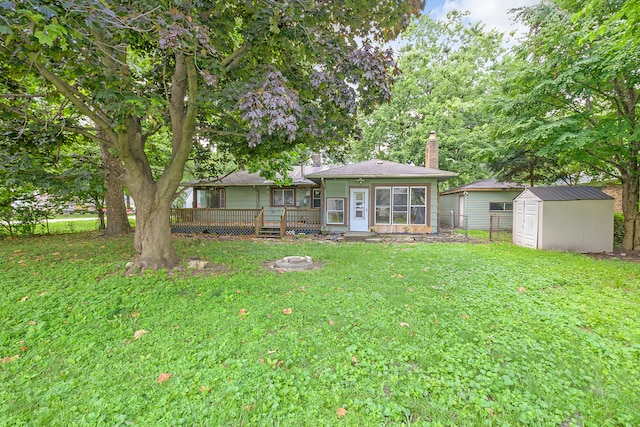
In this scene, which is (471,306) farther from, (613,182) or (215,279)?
(613,182)

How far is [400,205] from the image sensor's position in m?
12.0

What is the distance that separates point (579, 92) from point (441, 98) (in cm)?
1217

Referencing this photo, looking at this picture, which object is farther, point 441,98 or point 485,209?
point 441,98

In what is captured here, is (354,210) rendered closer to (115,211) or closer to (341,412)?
(115,211)

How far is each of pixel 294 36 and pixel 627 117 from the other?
9.30 metres

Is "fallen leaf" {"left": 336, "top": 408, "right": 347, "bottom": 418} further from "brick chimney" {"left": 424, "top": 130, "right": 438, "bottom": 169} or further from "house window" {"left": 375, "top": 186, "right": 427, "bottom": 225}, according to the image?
"brick chimney" {"left": 424, "top": 130, "right": 438, "bottom": 169}

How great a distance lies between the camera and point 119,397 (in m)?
2.27

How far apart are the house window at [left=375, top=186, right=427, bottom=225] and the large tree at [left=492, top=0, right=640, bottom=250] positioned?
3.97 meters

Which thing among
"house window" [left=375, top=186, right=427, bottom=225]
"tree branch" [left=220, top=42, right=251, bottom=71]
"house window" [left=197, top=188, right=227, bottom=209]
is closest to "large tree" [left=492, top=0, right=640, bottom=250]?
"house window" [left=375, top=186, right=427, bottom=225]

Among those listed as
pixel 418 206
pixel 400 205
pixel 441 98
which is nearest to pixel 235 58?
pixel 400 205

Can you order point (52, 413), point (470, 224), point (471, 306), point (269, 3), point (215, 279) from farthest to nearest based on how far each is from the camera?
1. point (470, 224)
2. point (215, 279)
3. point (269, 3)
4. point (471, 306)
5. point (52, 413)

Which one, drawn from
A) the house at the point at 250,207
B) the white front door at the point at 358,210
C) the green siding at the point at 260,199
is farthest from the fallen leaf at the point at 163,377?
the green siding at the point at 260,199

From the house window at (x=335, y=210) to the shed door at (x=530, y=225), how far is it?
6697mm

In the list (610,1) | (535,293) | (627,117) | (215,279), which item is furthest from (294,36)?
(627,117)
